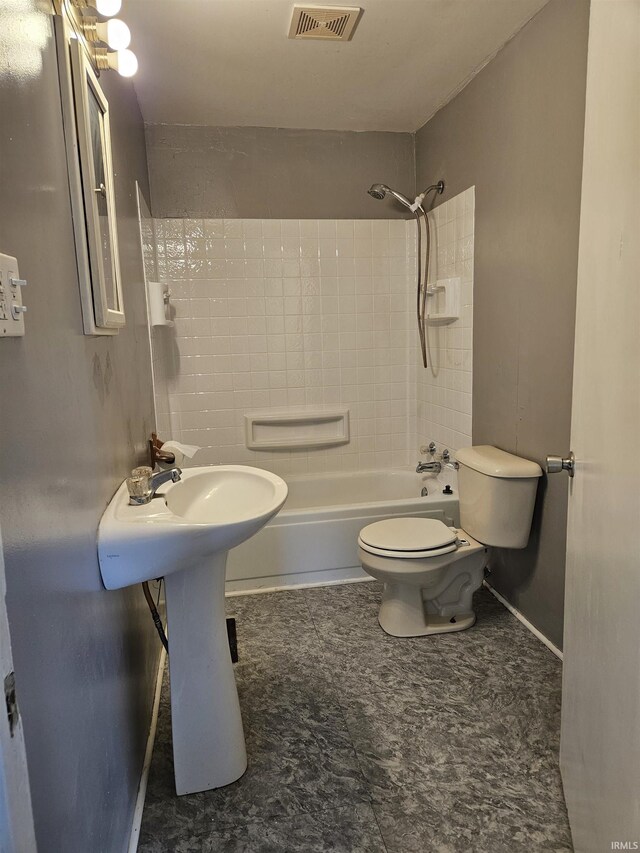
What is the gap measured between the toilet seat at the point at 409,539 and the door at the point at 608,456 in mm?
940

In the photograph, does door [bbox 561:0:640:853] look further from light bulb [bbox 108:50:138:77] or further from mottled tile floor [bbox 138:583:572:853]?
light bulb [bbox 108:50:138:77]

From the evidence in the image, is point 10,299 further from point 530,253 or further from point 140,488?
point 530,253

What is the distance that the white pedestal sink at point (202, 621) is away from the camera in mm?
1306

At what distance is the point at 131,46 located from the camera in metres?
2.22

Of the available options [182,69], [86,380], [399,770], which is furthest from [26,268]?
[182,69]

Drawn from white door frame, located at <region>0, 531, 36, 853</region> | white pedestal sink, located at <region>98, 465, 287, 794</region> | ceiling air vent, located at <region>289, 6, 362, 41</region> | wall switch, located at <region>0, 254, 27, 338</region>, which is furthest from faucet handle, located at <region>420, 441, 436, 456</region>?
white door frame, located at <region>0, 531, 36, 853</region>

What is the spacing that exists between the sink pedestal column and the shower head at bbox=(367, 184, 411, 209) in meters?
2.39

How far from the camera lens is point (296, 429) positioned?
3449 mm

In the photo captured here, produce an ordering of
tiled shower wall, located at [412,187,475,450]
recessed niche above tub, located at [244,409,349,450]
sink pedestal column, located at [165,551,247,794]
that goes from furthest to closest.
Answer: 1. recessed niche above tub, located at [244,409,349,450]
2. tiled shower wall, located at [412,187,475,450]
3. sink pedestal column, located at [165,551,247,794]

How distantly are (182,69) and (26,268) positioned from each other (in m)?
2.04

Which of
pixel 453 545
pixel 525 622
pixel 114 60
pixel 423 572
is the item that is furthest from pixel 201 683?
pixel 114 60

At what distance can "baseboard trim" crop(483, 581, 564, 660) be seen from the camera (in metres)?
2.18

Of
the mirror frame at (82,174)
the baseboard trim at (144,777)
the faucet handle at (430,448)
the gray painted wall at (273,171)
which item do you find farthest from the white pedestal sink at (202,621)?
the gray painted wall at (273,171)

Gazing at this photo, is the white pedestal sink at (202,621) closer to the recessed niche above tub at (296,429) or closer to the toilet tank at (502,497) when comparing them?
the toilet tank at (502,497)
